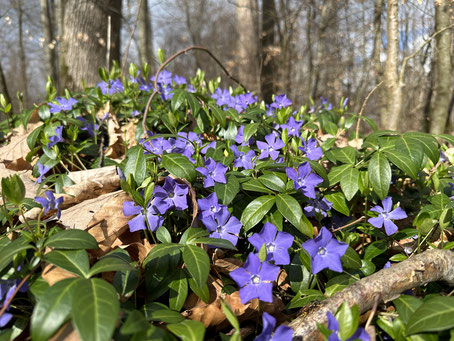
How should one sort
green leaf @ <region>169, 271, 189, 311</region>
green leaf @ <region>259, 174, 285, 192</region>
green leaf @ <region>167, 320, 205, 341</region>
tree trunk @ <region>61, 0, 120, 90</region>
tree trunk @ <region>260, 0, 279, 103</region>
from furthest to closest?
tree trunk @ <region>260, 0, 279, 103</region> < tree trunk @ <region>61, 0, 120, 90</region> < green leaf @ <region>259, 174, 285, 192</region> < green leaf @ <region>169, 271, 189, 311</region> < green leaf @ <region>167, 320, 205, 341</region>

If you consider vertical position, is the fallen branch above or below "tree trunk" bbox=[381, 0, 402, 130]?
below

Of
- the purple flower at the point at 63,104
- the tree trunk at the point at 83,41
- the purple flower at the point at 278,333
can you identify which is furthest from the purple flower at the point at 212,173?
the tree trunk at the point at 83,41

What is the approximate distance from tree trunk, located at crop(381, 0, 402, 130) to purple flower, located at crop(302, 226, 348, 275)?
1878mm

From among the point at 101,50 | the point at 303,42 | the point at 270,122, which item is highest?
the point at 303,42

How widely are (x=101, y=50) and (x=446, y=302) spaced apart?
14.9 ft

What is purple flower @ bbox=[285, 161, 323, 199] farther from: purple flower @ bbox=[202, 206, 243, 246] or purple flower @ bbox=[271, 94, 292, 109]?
purple flower @ bbox=[271, 94, 292, 109]

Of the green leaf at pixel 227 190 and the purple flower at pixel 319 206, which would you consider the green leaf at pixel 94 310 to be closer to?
the green leaf at pixel 227 190

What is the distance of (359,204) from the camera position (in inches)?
65.4

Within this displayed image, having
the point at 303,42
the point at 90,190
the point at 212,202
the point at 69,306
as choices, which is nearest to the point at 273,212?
the point at 212,202

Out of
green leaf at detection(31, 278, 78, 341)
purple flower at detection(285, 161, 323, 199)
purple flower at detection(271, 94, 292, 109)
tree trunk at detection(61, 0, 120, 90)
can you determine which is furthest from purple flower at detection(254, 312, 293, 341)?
tree trunk at detection(61, 0, 120, 90)

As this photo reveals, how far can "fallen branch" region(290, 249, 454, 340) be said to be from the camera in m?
0.96

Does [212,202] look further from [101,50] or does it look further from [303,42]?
[303,42]

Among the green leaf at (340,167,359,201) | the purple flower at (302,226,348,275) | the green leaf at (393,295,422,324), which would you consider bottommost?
the green leaf at (393,295,422,324)

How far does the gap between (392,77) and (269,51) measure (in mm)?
4552
